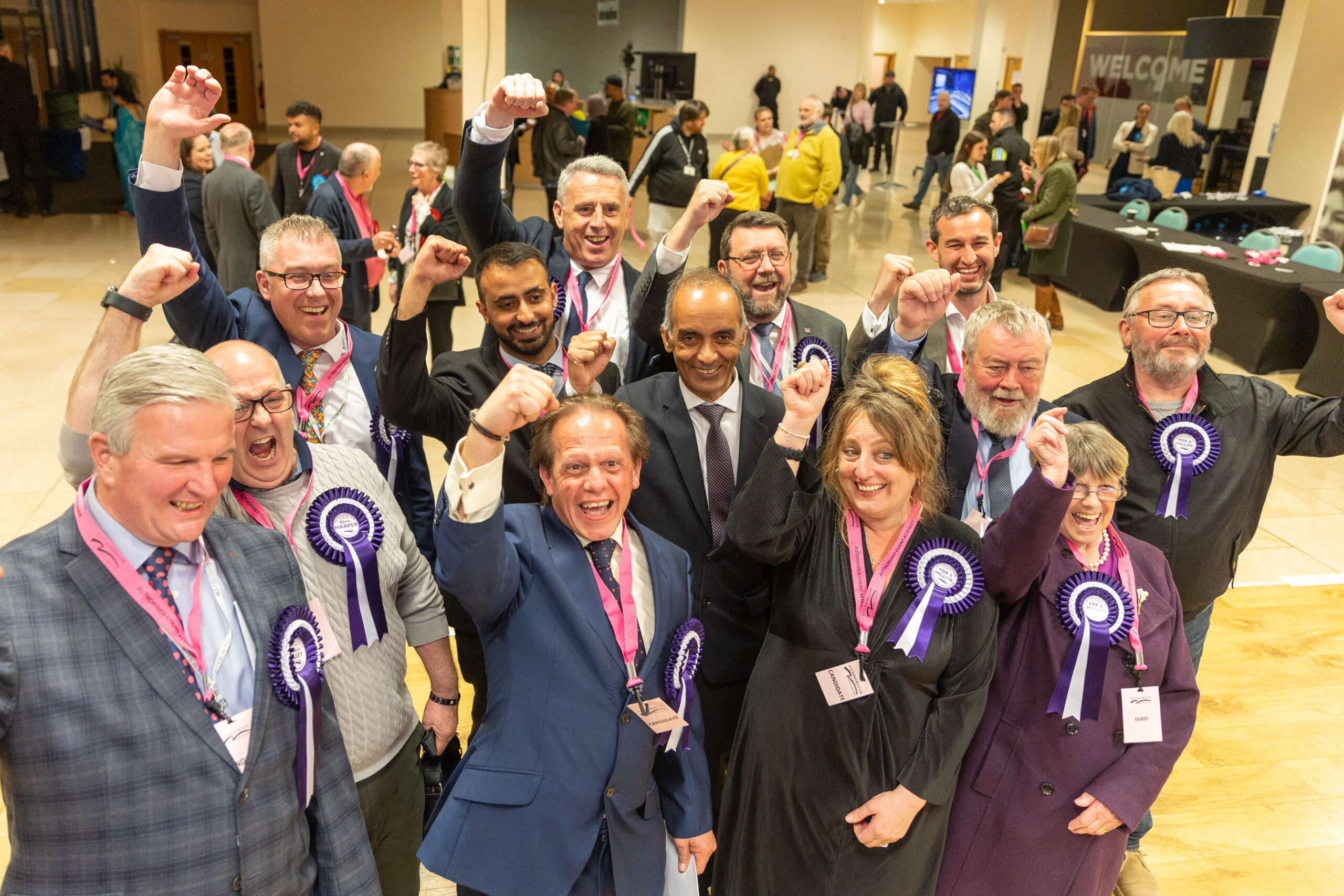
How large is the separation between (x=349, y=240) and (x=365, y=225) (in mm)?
544

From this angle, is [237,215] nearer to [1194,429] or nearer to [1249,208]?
[1194,429]

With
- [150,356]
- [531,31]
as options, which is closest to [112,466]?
[150,356]

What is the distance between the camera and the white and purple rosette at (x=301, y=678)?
5.62ft

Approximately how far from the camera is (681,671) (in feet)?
6.85

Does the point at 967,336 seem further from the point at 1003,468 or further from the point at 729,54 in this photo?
the point at 729,54

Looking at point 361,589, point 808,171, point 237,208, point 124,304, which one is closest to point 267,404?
point 124,304

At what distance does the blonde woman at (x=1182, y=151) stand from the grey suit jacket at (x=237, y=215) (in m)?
11.8

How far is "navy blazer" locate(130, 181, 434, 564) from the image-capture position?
99.0 inches

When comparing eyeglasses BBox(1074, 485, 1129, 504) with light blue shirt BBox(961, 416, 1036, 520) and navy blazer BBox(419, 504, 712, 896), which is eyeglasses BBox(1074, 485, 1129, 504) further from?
navy blazer BBox(419, 504, 712, 896)

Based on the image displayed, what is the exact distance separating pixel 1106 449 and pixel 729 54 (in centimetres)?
2083

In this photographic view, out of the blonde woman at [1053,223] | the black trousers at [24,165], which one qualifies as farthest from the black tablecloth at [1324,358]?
the black trousers at [24,165]

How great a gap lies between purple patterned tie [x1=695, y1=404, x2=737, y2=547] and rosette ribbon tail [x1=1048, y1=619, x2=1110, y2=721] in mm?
905

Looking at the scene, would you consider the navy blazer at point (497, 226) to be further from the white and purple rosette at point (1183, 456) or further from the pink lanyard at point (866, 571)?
the white and purple rosette at point (1183, 456)

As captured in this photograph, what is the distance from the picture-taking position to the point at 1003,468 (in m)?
2.71
